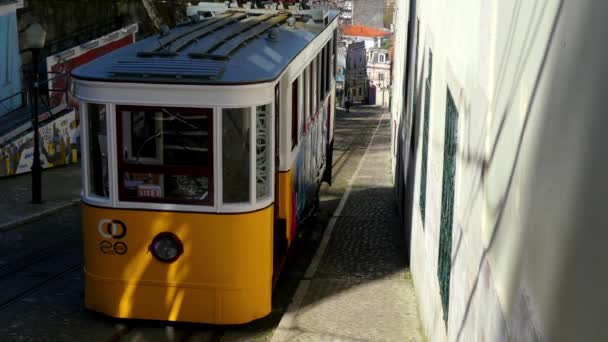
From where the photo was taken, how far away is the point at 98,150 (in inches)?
346

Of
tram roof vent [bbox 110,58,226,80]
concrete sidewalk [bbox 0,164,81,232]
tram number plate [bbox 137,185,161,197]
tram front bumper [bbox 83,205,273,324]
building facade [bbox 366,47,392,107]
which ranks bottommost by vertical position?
building facade [bbox 366,47,392,107]

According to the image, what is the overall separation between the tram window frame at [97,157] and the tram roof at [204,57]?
0.37 metres

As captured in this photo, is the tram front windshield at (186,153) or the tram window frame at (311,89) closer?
the tram front windshield at (186,153)

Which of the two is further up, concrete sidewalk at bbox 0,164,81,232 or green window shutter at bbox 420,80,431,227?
green window shutter at bbox 420,80,431,227

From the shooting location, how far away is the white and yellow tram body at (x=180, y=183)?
335 inches

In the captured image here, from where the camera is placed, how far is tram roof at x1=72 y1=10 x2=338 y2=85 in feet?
27.9

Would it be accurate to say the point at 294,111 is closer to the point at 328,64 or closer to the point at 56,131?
the point at 328,64

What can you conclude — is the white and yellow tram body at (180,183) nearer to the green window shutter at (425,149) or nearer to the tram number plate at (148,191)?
the tram number plate at (148,191)

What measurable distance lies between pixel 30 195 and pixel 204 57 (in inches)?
433

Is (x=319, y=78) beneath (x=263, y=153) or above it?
above

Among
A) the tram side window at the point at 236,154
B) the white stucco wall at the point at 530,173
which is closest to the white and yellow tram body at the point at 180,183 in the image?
the tram side window at the point at 236,154

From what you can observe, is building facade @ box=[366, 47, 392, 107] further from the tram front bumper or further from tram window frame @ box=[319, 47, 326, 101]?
the tram front bumper

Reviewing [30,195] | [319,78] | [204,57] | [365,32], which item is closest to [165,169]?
[204,57]

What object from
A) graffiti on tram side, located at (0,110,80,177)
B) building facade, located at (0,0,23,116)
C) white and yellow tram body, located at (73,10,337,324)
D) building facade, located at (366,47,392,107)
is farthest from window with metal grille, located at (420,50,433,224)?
building facade, located at (366,47,392,107)
